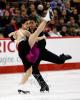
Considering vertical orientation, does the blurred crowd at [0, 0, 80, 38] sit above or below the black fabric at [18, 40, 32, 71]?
below

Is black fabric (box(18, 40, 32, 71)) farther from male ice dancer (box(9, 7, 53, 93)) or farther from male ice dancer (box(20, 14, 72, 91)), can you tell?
male ice dancer (box(20, 14, 72, 91))

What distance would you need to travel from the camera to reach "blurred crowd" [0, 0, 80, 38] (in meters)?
13.3

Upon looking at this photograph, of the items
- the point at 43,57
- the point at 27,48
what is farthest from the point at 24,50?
the point at 43,57

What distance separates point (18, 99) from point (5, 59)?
4.70 meters

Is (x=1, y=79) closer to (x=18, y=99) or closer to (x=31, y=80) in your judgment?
(x=31, y=80)

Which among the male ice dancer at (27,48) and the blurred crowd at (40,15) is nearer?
the male ice dancer at (27,48)

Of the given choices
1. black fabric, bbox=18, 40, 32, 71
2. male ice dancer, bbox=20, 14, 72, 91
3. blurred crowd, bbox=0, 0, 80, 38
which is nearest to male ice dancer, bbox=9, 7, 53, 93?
black fabric, bbox=18, 40, 32, 71

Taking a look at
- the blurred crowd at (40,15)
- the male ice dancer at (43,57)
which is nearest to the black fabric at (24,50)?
the male ice dancer at (43,57)

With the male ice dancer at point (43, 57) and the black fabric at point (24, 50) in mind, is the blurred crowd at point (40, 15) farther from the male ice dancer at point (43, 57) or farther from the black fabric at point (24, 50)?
the black fabric at point (24, 50)

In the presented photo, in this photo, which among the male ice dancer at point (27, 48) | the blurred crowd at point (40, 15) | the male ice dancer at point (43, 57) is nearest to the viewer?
the male ice dancer at point (27, 48)

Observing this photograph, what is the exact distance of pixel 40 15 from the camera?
14602mm

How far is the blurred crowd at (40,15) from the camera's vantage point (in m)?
13.3

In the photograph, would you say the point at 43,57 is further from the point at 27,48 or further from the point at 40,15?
the point at 40,15

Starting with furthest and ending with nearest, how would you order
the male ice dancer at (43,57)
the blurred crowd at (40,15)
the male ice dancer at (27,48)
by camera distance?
the blurred crowd at (40,15)
the male ice dancer at (43,57)
the male ice dancer at (27,48)
